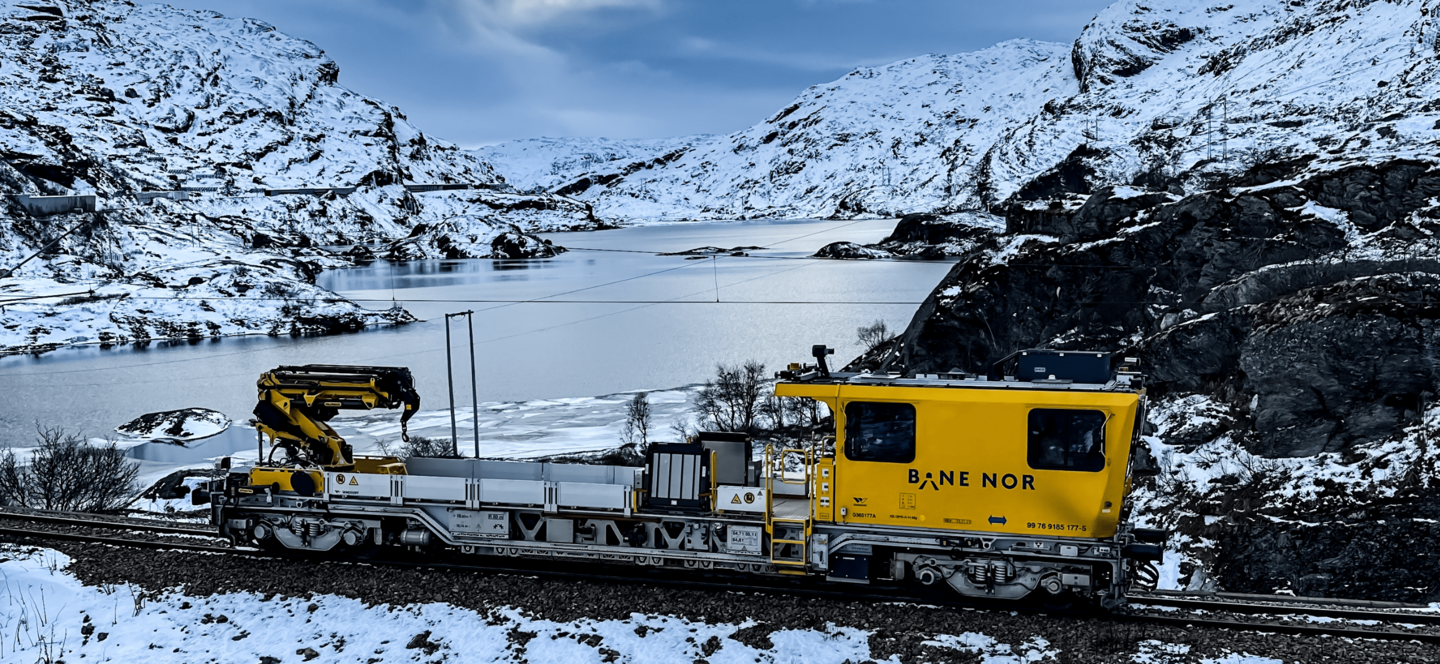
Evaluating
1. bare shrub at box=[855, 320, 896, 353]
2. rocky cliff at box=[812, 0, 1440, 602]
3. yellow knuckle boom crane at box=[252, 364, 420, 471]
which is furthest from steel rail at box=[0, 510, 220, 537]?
bare shrub at box=[855, 320, 896, 353]

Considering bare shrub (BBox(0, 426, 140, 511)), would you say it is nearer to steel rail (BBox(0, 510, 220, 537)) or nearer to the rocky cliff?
steel rail (BBox(0, 510, 220, 537))

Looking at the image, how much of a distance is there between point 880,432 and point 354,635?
6.94 m

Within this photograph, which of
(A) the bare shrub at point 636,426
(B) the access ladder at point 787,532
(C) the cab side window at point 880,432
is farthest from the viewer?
(A) the bare shrub at point 636,426

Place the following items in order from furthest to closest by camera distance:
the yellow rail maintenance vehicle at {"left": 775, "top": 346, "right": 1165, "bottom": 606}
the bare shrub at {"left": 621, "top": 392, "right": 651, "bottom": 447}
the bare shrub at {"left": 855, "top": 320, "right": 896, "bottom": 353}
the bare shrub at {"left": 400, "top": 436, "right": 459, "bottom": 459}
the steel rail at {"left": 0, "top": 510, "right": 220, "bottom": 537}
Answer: the bare shrub at {"left": 855, "top": 320, "right": 896, "bottom": 353} → the bare shrub at {"left": 621, "top": 392, "right": 651, "bottom": 447} → the bare shrub at {"left": 400, "top": 436, "right": 459, "bottom": 459} → the steel rail at {"left": 0, "top": 510, "right": 220, "bottom": 537} → the yellow rail maintenance vehicle at {"left": 775, "top": 346, "right": 1165, "bottom": 606}

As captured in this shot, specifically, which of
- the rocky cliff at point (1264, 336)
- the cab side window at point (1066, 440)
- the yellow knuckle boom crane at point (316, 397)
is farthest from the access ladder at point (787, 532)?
the yellow knuckle boom crane at point (316, 397)

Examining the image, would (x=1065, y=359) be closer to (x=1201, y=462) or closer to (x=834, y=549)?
(x=834, y=549)

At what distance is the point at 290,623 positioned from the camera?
11.6 metres

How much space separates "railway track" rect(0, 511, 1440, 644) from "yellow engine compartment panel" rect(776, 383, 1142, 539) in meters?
1.15

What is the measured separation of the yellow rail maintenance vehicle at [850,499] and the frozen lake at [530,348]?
3298cm

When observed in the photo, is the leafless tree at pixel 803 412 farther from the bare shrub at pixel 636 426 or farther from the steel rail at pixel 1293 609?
the steel rail at pixel 1293 609

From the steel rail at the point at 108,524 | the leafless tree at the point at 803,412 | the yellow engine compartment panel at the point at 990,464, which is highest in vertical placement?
the yellow engine compartment panel at the point at 990,464

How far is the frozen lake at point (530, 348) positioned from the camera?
70.6 m

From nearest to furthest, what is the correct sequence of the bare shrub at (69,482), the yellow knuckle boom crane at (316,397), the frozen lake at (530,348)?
the yellow knuckle boom crane at (316,397) → the bare shrub at (69,482) → the frozen lake at (530,348)

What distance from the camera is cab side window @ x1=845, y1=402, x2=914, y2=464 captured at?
11.2 meters
